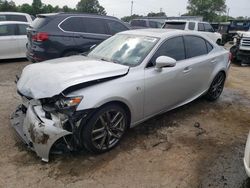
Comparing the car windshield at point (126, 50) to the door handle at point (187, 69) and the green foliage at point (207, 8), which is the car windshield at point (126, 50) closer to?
the door handle at point (187, 69)

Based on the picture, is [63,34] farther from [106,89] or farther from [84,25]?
[106,89]

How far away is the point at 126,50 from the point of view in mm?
4492

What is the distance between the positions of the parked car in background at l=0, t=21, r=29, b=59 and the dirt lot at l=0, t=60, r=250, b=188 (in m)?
5.07

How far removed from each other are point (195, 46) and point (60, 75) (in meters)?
2.83

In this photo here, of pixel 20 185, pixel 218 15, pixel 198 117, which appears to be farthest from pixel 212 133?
pixel 218 15

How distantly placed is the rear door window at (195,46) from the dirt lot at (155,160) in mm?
1199

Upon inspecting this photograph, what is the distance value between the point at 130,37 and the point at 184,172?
247cm

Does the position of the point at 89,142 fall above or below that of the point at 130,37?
below

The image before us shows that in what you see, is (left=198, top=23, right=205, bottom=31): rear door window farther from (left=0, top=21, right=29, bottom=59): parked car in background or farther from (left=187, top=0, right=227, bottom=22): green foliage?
(left=187, top=0, right=227, bottom=22): green foliage

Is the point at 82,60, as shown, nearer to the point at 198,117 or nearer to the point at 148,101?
the point at 148,101

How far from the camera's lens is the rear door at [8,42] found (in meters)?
9.50

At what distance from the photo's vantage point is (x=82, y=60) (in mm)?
4434

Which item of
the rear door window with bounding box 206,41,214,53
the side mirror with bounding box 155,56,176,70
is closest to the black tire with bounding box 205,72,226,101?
the rear door window with bounding box 206,41,214,53

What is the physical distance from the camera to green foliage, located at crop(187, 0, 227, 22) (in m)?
65.4
